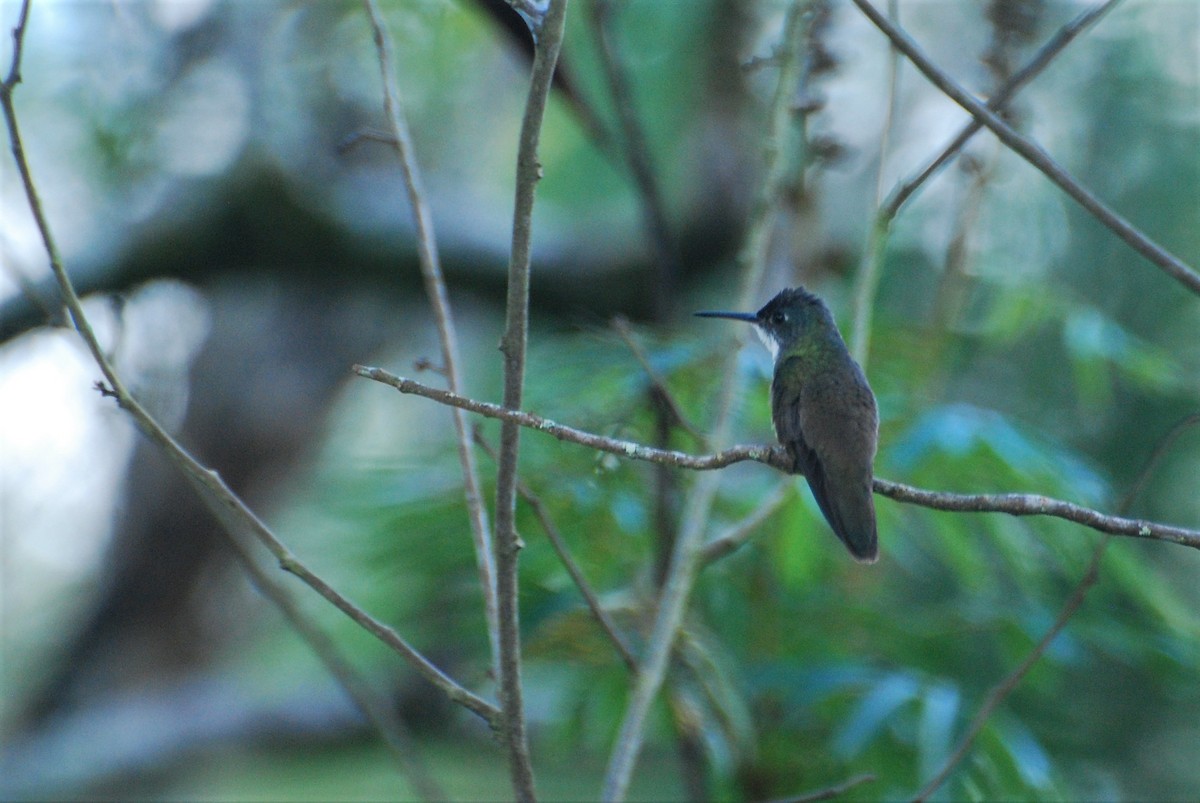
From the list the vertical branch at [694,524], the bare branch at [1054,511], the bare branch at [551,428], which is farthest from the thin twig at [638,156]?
the bare branch at [1054,511]

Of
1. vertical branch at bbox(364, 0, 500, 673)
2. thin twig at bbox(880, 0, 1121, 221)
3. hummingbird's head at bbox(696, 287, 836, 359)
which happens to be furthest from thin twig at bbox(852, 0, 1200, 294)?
hummingbird's head at bbox(696, 287, 836, 359)

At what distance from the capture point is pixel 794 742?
3.24 metres

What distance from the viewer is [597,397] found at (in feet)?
10.7

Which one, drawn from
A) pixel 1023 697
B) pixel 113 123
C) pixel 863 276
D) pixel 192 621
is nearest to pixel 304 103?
pixel 113 123

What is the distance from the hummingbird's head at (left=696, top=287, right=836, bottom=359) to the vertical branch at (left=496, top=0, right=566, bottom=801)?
1.78 m

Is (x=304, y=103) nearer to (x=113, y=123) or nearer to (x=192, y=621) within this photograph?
(x=113, y=123)

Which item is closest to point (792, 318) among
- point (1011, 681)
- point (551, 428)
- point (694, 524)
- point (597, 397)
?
point (597, 397)

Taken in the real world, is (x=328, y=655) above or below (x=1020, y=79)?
below

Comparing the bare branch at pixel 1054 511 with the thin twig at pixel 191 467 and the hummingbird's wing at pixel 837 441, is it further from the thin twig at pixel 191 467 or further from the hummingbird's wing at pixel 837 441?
the thin twig at pixel 191 467

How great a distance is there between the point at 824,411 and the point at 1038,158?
1.14 metres

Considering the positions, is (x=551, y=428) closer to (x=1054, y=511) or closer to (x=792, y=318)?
(x=1054, y=511)

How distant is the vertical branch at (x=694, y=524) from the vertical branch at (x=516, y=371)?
1.16 feet

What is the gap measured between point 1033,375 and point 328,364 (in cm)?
404

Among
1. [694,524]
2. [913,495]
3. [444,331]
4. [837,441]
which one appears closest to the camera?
[913,495]
